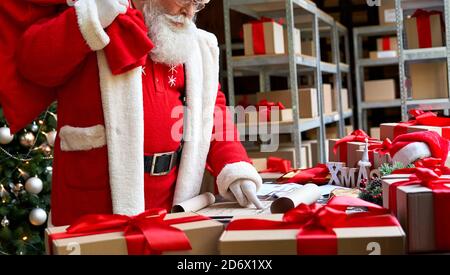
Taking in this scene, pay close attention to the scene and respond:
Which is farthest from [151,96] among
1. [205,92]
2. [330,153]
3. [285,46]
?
[285,46]

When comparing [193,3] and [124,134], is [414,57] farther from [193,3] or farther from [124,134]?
[124,134]

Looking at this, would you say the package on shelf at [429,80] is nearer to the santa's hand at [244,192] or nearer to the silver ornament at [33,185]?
the silver ornament at [33,185]

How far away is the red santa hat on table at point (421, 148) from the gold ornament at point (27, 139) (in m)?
1.94

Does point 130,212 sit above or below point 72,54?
below

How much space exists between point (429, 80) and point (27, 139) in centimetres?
224

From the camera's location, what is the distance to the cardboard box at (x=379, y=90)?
5367 mm

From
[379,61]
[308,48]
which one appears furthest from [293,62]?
[379,61]

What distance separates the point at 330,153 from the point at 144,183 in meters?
0.63

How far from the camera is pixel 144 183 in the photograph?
1.62 metres

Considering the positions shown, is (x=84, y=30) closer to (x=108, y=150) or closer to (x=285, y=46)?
(x=108, y=150)

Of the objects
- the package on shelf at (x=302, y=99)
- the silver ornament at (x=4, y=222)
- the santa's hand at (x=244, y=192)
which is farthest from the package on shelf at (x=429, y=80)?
the santa's hand at (x=244, y=192)

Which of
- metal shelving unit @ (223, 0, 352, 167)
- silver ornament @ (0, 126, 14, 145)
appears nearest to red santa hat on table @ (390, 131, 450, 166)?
silver ornament @ (0, 126, 14, 145)

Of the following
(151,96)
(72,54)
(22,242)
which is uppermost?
(72,54)

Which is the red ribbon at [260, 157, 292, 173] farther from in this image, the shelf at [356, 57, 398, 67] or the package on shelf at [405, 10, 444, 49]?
the shelf at [356, 57, 398, 67]
